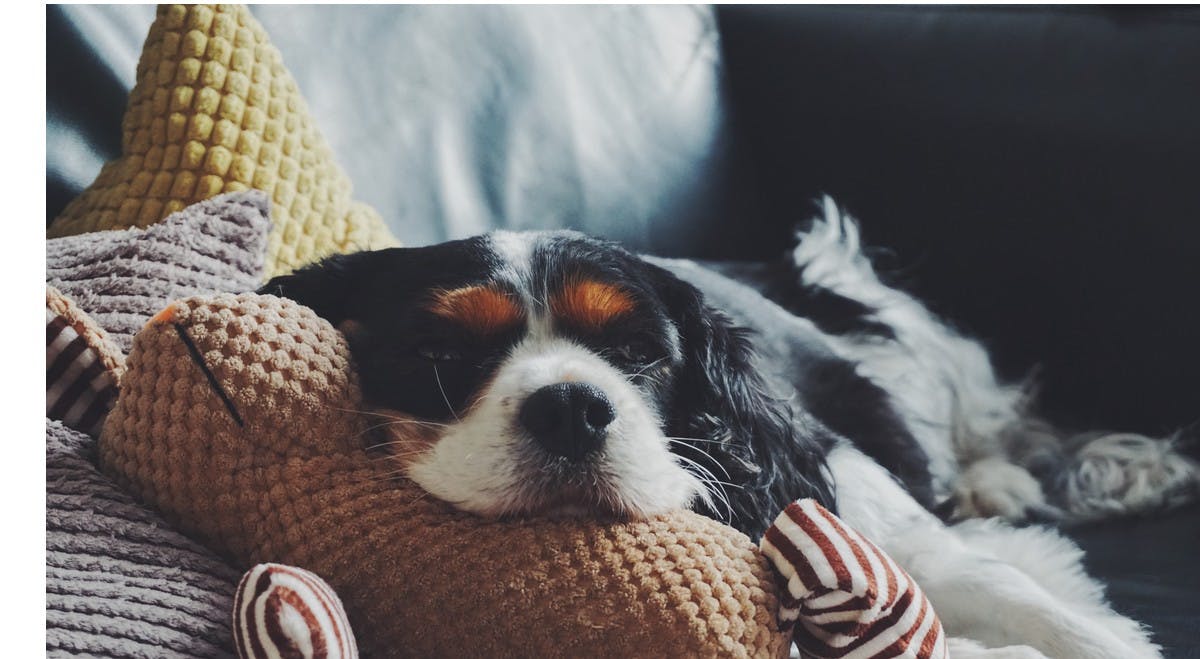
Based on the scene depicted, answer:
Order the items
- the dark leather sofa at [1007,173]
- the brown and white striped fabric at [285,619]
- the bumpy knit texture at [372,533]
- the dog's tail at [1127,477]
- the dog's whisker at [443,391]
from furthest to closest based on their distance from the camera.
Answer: the dark leather sofa at [1007,173] → the dog's tail at [1127,477] → the dog's whisker at [443,391] → the bumpy knit texture at [372,533] → the brown and white striped fabric at [285,619]

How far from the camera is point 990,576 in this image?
4.68ft

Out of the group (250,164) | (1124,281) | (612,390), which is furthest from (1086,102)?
(250,164)

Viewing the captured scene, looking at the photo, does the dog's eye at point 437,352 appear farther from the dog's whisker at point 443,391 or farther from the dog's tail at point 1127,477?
the dog's tail at point 1127,477

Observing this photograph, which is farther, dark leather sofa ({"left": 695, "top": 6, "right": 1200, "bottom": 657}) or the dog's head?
dark leather sofa ({"left": 695, "top": 6, "right": 1200, "bottom": 657})

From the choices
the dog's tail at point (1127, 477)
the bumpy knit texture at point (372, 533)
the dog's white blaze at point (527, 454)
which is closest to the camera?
the bumpy knit texture at point (372, 533)

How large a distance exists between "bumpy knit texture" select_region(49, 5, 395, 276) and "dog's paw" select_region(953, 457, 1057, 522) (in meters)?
1.32

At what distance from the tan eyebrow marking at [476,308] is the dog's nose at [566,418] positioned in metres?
0.17

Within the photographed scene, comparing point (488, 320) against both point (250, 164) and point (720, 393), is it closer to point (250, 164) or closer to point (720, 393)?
point (720, 393)

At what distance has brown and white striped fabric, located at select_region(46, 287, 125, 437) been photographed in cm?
107

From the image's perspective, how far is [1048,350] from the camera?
7.81 feet

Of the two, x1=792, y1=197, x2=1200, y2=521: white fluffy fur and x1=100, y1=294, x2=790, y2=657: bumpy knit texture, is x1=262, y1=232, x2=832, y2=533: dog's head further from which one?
x1=792, y1=197, x2=1200, y2=521: white fluffy fur

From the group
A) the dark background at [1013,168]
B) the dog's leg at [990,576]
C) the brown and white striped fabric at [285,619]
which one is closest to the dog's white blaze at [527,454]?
the brown and white striped fabric at [285,619]

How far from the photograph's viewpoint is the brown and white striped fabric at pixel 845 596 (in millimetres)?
874


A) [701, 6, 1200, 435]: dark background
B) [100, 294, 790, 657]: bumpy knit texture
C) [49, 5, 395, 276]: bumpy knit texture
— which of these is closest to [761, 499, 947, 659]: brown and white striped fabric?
[100, 294, 790, 657]: bumpy knit texture
